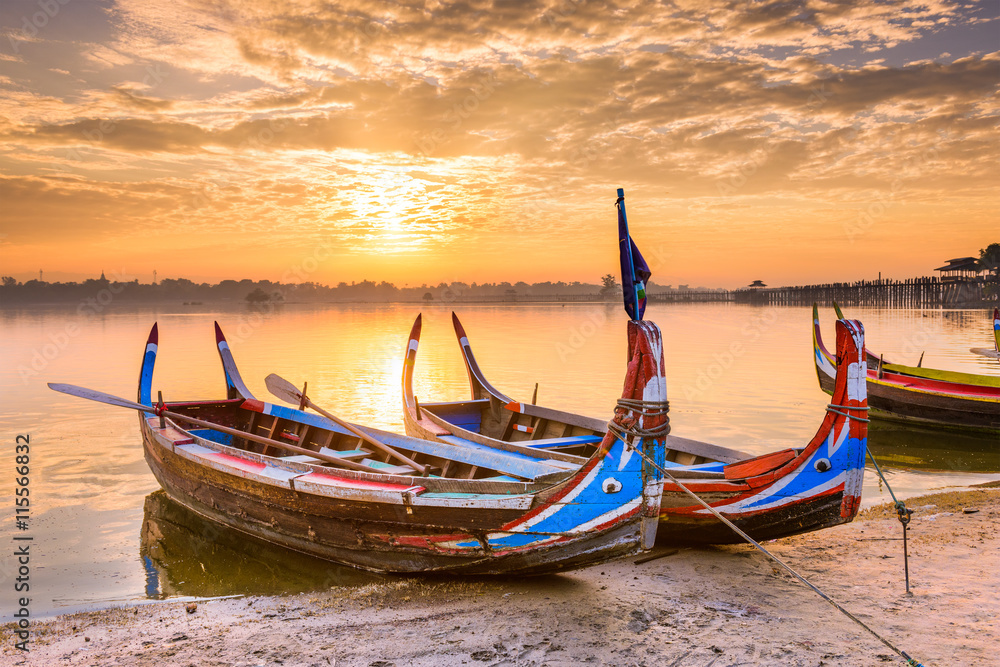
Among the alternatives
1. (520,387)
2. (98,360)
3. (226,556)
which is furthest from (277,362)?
(226,556)

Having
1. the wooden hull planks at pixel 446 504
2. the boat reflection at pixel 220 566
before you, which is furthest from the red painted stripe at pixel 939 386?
the boat reflection at pixel 220 566

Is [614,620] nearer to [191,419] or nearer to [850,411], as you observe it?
[850,411]

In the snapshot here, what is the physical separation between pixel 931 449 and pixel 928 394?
1.47 meters

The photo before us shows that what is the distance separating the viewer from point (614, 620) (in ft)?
17.2

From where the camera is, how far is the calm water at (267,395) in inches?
286

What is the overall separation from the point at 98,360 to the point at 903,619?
30363 mm

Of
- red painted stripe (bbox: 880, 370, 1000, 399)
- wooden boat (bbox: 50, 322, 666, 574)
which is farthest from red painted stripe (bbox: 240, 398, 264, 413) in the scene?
red painted stripe (bbox: 880, 370, 1000, 399)

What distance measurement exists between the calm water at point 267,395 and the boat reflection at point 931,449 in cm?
5

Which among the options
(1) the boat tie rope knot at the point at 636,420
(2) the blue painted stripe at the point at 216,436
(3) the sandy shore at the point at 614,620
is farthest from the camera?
(2) the blue painted stripe at the point at 216,436

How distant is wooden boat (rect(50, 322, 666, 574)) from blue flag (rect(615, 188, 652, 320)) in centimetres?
26

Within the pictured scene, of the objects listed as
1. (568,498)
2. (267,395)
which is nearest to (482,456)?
(568,498)

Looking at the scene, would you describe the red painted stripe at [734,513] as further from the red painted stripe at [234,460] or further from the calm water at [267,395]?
the red painted stripe at [234,460]

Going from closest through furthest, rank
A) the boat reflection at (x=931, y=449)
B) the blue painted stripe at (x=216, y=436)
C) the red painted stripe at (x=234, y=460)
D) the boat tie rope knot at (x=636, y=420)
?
the boat tie rope knot at (x=636, y=420), the red painted stripe at (x=234, y=460), the blue painted stripe at (x=216, y=436), the boat reflection at (x=931, y=449)

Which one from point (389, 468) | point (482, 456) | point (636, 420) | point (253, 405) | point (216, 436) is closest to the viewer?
point (636, 420)
